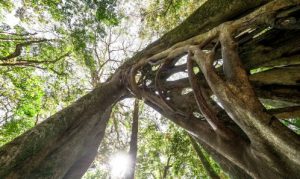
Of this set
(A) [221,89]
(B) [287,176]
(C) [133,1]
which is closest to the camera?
(B) [287,176]

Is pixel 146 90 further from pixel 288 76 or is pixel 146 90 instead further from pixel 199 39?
pixel 288 76

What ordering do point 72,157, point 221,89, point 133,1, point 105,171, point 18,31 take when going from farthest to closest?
point 105,171, point 133,1, point 18,31, point 72,157, point 221,89

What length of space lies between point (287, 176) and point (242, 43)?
175 centimetres

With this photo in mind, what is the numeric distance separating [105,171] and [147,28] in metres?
5.73

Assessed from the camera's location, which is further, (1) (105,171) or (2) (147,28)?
(1) (105,171)

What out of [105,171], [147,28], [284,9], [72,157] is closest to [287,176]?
[284,9]

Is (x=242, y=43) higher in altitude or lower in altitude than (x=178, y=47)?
lower

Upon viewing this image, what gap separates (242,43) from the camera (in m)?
2.81

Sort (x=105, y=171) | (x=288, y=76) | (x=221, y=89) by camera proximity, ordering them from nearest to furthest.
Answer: (x=221, y=89)
(x=288, y=76)
(x=105, y=171)

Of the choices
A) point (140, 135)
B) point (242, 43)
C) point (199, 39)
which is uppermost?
point (199, 39)

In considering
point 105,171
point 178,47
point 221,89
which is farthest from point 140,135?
point 221,89

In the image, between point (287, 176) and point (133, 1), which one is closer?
point (287, 176)

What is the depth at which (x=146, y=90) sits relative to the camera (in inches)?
145

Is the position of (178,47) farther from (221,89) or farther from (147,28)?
(147,28)
